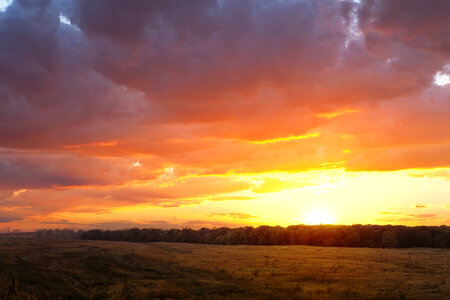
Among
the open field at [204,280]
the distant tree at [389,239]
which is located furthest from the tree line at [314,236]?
the open field at [204,280]

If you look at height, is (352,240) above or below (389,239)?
below

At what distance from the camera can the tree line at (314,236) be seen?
123m

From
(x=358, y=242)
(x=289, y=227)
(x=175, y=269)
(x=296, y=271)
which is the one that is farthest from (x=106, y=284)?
(x=289, y=227)

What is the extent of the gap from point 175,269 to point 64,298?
24721 mm

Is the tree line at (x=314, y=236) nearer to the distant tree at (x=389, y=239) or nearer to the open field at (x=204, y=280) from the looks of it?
the distant tree at (x=389, y=239)

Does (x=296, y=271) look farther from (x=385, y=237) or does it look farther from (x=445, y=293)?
(x=385, y=237)

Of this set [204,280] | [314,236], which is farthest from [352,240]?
[204,280]

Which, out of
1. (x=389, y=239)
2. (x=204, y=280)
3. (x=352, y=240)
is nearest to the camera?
(x=204, y=280)

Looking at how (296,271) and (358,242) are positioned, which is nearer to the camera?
(296,271)

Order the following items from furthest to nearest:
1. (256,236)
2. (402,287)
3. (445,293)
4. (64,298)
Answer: (256,236)
(402,287)
(445,293)
(64,298)

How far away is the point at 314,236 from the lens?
13688 centimetres

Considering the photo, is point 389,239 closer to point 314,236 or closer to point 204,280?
point 314,236

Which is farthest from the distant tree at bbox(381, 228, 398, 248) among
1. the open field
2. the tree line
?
the open field

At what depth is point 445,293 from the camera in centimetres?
3884
